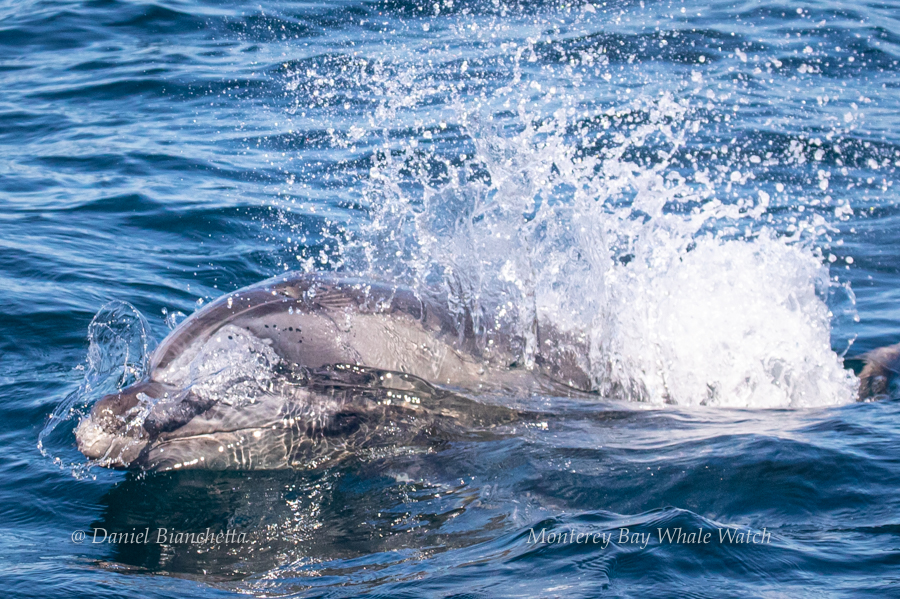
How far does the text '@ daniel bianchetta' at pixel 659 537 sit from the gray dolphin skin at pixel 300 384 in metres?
0.92

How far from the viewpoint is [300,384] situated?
4.55 meters

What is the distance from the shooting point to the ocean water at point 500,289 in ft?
12.9

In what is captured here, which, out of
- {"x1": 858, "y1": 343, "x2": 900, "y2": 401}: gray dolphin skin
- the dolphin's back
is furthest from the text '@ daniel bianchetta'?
{"x1": 858, "y1": 343, "x2": 900, "y2": 401}: gray dolphin skin

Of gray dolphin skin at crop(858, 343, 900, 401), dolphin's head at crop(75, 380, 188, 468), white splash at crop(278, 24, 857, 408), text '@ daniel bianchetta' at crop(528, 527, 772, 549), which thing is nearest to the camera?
text '@ daniel bianchetta' at crop(528, 527, 772, 549)

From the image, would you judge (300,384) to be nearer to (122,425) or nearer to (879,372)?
(122,425)

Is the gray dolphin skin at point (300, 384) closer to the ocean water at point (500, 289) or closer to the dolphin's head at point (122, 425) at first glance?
the dolphin's head at point (122, 425)

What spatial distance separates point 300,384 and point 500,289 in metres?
1.27

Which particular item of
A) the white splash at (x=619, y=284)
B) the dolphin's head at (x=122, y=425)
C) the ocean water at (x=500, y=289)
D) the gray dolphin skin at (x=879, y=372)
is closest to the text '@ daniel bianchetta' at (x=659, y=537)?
the ocean water at (x=500, y=289)

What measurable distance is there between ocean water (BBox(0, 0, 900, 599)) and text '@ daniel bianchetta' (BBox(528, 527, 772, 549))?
0.01m

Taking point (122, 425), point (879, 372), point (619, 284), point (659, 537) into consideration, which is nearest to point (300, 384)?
point (122, 425)

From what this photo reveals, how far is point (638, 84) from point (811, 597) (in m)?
10.5

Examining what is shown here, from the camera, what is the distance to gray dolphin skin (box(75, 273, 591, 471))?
174 inches

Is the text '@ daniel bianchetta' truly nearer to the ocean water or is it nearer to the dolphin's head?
the ocean water

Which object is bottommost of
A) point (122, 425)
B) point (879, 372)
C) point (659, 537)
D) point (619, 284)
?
point (879, 372)
